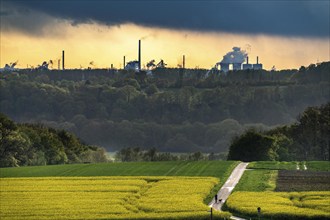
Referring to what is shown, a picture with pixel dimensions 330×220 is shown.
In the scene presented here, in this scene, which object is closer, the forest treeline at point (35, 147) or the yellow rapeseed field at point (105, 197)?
the yellow rapeseed field at point (105, 197)

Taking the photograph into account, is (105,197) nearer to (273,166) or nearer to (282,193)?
(282,193)

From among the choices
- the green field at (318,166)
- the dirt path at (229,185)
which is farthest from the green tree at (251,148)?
the dirt path at (229,185)

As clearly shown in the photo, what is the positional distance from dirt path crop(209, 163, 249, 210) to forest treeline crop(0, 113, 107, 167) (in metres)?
42.0

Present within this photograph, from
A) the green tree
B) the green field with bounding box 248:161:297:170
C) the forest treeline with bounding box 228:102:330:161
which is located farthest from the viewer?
the forest treeline with bounding box 228:102:330:161

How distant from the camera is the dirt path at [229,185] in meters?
88.1

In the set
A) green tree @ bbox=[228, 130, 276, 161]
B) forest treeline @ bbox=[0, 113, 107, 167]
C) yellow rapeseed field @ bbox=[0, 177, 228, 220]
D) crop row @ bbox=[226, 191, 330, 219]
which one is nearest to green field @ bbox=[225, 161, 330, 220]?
crop row @ bbox=[226, 191, 330, 219]

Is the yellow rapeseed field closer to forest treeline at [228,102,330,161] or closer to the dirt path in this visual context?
the dirt path

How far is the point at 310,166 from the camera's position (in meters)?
128

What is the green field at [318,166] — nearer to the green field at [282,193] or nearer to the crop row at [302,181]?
the green field at [282,193]

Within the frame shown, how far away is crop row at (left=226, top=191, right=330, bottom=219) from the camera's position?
Result: 256ft

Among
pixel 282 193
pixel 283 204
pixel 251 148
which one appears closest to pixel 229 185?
pixel 282 193

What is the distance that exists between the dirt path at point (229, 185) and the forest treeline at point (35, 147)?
4199 centimetres

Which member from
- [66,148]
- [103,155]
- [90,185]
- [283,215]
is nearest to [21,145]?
[66,148]

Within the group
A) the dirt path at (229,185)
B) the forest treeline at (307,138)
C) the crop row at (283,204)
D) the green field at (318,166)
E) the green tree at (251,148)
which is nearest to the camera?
the crop row at (283,204)
